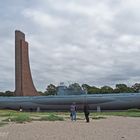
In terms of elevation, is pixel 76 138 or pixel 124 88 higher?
pixel 124 88

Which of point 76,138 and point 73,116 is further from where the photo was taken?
point 73,116

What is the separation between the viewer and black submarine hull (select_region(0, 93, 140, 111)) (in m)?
89.4

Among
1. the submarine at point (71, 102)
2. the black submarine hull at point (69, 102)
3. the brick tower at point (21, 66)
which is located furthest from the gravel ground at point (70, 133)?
the brick tower at point (21, 66)

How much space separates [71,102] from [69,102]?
2672 millimetres

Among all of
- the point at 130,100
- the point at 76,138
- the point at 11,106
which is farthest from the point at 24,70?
the point at 76,138

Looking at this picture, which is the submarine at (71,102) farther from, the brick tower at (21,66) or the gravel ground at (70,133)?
the gravel ground at (70,133)

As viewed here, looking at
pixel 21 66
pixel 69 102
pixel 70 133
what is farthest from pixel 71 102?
pixel 70 133

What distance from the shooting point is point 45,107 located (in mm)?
96312

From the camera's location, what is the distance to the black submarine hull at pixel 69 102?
89.4 meters

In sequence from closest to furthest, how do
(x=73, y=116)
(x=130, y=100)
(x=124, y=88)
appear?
(x=73, y=116) < (x=130, y=100) < (x=124, y=88)

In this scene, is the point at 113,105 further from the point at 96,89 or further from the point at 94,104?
the point at 96,89

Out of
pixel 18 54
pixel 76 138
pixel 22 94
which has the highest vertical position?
pixel 18 54

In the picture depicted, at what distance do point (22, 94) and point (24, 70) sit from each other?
6.15 m

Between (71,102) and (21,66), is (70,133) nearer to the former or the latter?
(71,102)
